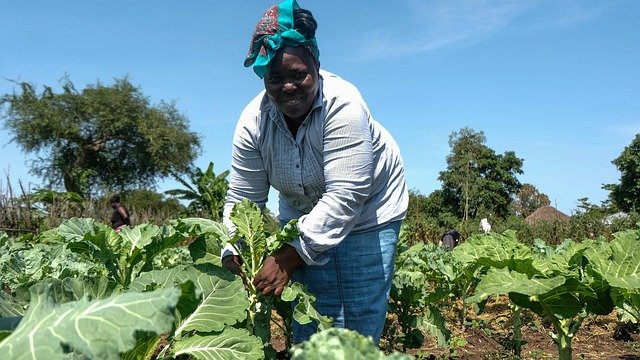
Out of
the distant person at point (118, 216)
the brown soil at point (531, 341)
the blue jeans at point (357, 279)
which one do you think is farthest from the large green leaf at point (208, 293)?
the distant person at point (118, 216)

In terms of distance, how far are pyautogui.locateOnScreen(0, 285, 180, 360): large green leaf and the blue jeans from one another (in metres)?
1.91

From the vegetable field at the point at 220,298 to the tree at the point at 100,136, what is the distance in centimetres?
3638

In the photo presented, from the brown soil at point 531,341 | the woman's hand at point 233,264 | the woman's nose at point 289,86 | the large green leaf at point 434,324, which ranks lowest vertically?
the brown soil at point 531,341

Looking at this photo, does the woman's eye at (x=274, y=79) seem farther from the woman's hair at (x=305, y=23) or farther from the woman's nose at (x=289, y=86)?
the woman's hair at (x=305, y=23)

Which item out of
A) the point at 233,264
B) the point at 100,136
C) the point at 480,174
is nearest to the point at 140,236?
the point at 233,264

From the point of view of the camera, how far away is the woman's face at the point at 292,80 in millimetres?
2695

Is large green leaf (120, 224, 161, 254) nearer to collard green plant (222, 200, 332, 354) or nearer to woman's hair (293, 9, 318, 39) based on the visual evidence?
collard green plant (222, 200, 332, 354)

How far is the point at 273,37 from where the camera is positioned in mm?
2666

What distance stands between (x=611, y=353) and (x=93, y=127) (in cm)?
3979

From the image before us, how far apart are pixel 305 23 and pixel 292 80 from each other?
9.8 inches

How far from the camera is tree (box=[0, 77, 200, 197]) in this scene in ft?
132

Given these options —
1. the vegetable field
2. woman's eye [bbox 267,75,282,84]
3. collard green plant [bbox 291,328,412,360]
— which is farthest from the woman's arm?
collard green plant [bbox 291,328,412,360]

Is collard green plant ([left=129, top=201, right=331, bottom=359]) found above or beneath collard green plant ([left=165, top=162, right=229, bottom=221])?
beneath

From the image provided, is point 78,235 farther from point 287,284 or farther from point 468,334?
point 468,334
